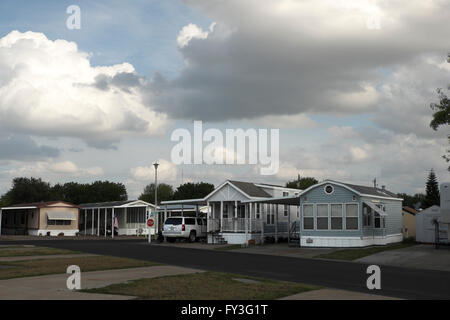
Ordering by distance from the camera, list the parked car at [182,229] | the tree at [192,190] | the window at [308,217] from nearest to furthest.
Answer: the window at [308,217] → the parked car at [182,229] → the tree at [192,190]

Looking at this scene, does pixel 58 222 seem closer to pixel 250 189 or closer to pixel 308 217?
pixel 250 189

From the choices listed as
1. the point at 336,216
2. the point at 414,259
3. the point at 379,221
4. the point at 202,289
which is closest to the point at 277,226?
the point at 379,221

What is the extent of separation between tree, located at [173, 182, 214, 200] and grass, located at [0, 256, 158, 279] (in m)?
75.1

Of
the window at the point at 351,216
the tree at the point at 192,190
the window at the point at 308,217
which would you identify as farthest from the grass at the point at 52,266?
the tree at the point at 192,190

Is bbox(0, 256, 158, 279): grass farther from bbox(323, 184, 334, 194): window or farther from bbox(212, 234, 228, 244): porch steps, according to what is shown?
bbox(212, 234, 228, 244): porch steps

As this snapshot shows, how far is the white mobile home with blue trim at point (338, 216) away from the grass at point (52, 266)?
512 inches

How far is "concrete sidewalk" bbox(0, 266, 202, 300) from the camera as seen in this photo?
10.8 meters

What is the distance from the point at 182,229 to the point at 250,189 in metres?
5.40

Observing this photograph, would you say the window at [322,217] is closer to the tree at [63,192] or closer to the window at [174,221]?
the window at [174,221]

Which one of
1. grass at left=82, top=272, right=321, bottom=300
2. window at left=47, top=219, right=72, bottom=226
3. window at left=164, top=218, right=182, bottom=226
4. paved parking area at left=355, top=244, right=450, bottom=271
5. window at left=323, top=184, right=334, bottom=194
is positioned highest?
window at left=323, top=184, right=334, bottom=194

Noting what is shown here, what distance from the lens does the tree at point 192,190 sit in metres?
95.6

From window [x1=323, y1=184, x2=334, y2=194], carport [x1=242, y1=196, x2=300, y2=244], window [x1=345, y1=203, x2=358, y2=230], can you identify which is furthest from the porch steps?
window [x1=345, y1=203, x2=358, y2=230]

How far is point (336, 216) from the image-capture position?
2875 cm
